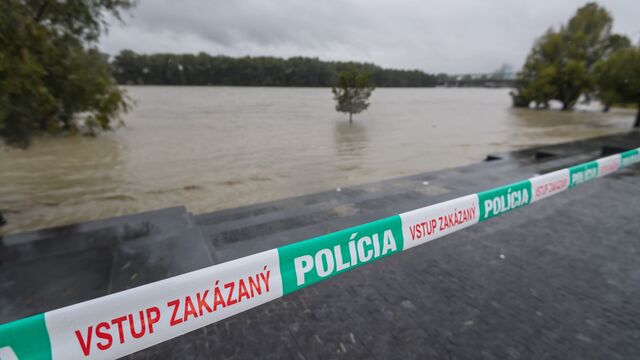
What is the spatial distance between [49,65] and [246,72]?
1223cm

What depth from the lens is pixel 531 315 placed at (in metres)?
2.24

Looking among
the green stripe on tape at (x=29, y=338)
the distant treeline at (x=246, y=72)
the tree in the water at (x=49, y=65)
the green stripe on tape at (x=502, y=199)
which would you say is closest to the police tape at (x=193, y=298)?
the green stripe on tape at (x=29, y=338)

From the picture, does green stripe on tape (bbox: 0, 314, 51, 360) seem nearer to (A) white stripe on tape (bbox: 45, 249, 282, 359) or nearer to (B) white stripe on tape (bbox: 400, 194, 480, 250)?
(A) white stripe on tape (bbox: 45, 249, 282, 359)

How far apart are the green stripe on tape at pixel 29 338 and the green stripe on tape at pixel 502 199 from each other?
3214 millimetres

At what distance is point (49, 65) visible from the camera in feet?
15.6

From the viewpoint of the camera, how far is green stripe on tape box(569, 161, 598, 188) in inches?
164

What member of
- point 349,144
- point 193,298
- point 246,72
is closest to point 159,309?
point 193,298

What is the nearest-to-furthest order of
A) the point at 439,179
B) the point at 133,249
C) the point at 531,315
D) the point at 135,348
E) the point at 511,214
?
the point at 135,348
the point at 531,315
the point at 133,249
the point at 511,214
the point at 439,179

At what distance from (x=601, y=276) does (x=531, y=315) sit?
3.52 feet

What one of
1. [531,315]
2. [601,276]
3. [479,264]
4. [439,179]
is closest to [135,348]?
[531,315]

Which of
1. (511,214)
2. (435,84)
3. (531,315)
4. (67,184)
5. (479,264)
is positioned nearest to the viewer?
(531,315)

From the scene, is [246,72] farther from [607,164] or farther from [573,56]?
[573,56]

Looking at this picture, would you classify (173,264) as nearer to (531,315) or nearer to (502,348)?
(502,348)

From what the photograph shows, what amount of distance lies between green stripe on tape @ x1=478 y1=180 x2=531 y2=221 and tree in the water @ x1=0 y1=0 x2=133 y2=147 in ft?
18.8
